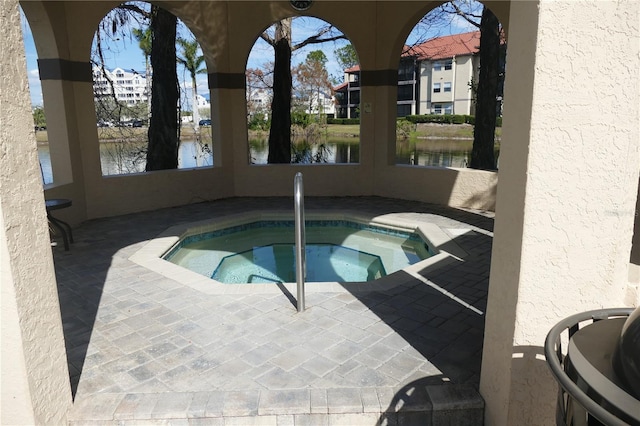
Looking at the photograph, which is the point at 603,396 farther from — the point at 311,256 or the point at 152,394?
the point at 311,256

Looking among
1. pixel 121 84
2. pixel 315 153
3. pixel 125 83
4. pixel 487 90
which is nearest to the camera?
pixel 487 90

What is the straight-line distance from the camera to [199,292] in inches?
167

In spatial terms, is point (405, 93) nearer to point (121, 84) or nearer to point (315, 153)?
point (315, 153)

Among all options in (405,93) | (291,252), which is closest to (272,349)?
(291,252)

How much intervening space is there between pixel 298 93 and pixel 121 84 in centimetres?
1885

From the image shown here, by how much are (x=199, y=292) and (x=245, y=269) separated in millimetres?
1891

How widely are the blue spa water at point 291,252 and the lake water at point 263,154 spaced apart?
2.42 metres

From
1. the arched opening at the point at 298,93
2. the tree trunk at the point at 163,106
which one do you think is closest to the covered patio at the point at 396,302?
the tree trunk at the point at 163,106

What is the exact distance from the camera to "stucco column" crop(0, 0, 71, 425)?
1.94 metres

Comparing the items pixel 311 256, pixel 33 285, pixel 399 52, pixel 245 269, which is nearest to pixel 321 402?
pixel 33 285

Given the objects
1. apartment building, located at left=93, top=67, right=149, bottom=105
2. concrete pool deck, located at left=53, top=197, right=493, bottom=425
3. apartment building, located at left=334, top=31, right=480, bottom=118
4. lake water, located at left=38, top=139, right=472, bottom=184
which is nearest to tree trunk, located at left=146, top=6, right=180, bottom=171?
lake water, located at left=38, top=139, right=472, bottom=184

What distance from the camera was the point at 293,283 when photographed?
4410 mm

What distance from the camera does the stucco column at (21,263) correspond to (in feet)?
6.36

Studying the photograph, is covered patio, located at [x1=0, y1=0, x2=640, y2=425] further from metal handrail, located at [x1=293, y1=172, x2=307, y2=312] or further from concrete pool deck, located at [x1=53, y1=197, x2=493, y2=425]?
metal handrail, located at [x1=293, y1=172, x2=307, y2=312]
